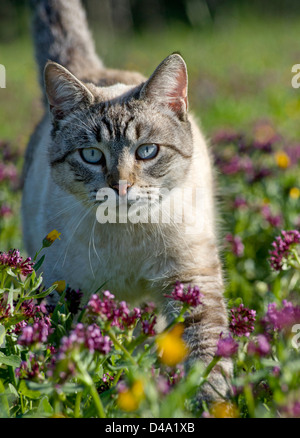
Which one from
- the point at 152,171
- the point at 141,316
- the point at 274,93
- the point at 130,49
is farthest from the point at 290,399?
the point at 130,49

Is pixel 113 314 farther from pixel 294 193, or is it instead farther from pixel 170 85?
pixel 294 193

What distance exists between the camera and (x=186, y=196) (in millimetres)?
2604

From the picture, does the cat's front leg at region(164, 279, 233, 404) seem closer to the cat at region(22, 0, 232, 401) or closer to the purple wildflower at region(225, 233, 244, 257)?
the cat at region(22, 0, 232, 401)

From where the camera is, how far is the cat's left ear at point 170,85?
7.86ft

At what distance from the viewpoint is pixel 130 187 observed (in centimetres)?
222

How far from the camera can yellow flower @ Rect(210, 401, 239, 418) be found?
5.21ft

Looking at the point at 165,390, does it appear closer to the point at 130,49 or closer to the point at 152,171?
the point at 152,171

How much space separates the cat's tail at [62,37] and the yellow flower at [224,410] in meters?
2.64

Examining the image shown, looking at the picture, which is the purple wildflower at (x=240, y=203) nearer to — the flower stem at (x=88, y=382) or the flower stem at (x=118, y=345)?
the flower stem at (x=118, y=345)

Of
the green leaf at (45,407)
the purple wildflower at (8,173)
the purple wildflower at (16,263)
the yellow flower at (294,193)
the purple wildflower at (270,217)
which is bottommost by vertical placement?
the green leaf at (45,407)

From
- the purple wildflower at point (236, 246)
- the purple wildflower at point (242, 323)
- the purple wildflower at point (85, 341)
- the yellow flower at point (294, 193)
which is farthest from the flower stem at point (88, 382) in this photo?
the yellow flower at point (294, 193)

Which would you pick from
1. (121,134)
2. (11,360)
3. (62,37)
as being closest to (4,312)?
(11,360)

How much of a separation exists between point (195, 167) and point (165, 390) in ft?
5.01

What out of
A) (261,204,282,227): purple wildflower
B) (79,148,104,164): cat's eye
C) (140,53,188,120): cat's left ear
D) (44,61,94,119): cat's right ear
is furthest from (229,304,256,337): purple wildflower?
(261,204,282,227): purple wildflower
